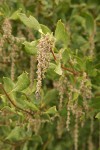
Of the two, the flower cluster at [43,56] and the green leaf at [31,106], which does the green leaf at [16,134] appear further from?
the flower cluster at [43,56]

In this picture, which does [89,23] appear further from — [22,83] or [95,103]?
Answer: [22,83]

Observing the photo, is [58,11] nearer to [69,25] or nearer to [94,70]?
[69,25]

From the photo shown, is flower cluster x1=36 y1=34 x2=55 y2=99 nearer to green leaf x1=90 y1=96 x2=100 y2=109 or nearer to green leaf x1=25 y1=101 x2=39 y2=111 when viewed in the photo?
green leaf x1=25 y1=101 x2=39 y2=111

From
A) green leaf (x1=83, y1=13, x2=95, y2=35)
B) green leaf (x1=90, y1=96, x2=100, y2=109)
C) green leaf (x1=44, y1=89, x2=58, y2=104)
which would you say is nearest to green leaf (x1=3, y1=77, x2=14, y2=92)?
green leaf (x1=44, y1=89, x2=58, y2=104)

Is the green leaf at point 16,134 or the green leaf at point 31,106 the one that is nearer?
the green leaf at point 31,106

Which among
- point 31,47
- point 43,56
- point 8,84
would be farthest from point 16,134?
point 43,56

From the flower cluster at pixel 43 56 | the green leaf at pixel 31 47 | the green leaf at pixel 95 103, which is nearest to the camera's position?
the flower cluster at pixel 43 56

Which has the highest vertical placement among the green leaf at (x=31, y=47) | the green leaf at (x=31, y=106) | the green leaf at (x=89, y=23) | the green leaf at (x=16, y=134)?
the green leaf at (x=89, y=23)

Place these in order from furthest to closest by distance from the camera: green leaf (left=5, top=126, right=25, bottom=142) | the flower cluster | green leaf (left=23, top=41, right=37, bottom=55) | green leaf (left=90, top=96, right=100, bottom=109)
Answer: green leaf (left=5, top=126, right=25, bottom=142) → green leaf (left=90, top=96, right=100, bottom=109) → green leaf (left=23, top=41, right=37, bottom=55) → the flower cluster

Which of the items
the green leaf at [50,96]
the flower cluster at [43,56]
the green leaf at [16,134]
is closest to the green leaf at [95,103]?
the green leaf at [50,96]
